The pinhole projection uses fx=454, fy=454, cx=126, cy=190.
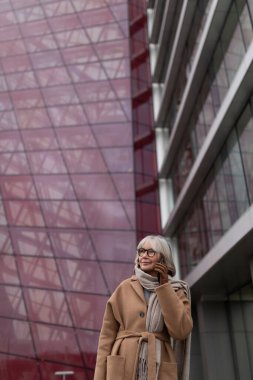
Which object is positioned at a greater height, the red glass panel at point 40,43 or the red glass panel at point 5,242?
the red glass panel at point 40,43

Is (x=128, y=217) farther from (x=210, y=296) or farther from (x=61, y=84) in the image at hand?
(x=61, y=84)

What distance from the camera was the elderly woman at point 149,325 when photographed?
2.84 metres

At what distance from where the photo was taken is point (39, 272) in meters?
14.6

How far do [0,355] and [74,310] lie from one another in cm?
248

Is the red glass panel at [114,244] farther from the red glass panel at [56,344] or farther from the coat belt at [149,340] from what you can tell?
the coat belt at [149,340]

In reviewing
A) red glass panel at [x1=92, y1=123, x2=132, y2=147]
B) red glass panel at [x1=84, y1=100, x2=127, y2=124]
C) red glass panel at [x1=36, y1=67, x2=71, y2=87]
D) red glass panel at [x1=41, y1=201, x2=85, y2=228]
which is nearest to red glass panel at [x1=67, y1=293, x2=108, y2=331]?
red glass panel at [x1=41, y1=201, x2=85, y2=228]

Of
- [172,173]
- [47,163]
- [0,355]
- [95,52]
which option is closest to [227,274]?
[172,173]

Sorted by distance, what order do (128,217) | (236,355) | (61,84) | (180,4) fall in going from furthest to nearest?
1. (61,84)
2. (180,4)
3. (128,217)
4. (236,355)

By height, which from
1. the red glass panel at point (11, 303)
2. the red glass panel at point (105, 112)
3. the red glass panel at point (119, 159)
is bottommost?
the red glass panel at point (11, 303)

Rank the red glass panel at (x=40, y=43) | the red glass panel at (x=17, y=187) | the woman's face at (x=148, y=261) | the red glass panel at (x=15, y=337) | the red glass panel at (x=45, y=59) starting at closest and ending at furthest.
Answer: the woman's face at (x=148, y=261), the red glass panel at (x=15, y=337), the red glass panel at (x=17, y=187), the red glass panel at (x=45, y=59), the red glass panel at (x=40, y=43)

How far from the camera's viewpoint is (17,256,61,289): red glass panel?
47.4 ft

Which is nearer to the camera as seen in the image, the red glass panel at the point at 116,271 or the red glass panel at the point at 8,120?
the red glass panel at the point at 116,271

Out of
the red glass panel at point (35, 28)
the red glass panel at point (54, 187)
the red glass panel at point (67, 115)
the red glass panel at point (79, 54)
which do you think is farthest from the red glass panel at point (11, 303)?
the red glass panel at point (35, 28)

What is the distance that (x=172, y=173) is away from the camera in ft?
55.8
